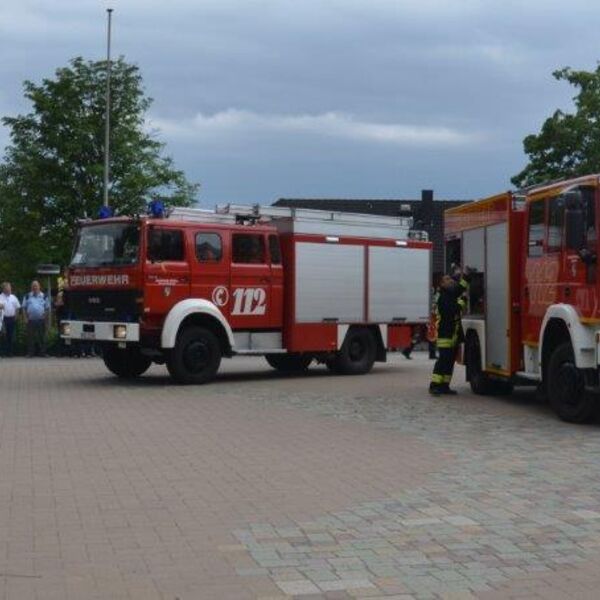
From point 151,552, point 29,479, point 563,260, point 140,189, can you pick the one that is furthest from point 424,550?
point 140,189

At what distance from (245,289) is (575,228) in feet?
23.5

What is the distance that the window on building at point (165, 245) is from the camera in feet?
57.4

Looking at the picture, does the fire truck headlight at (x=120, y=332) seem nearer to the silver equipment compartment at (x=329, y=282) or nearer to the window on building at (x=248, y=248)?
the window on building at (x=248, y=248)

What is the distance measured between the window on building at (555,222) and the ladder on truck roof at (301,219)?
6407mm

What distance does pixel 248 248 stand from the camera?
61.4 ft

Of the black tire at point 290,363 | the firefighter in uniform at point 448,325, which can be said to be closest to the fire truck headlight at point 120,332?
the black tire at point 290,363

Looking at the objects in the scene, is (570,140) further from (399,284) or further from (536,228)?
(536,228)

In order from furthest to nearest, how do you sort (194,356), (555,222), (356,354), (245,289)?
(356,354) < (245,289) < (194,356) < (555,222)

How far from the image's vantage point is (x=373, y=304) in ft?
67.8

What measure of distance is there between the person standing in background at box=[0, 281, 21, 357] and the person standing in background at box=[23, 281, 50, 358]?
0.28 metres

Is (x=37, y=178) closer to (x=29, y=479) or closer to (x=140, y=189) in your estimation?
(x=140, y=189)

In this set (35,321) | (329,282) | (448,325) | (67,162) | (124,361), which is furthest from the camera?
(67,162)

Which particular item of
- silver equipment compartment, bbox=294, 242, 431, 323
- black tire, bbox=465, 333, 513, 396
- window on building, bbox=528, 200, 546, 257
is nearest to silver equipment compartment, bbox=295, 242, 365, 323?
silver equipment compartment, bbox=294, 242, 431, 323

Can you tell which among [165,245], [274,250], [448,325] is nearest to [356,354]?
[274,250]
